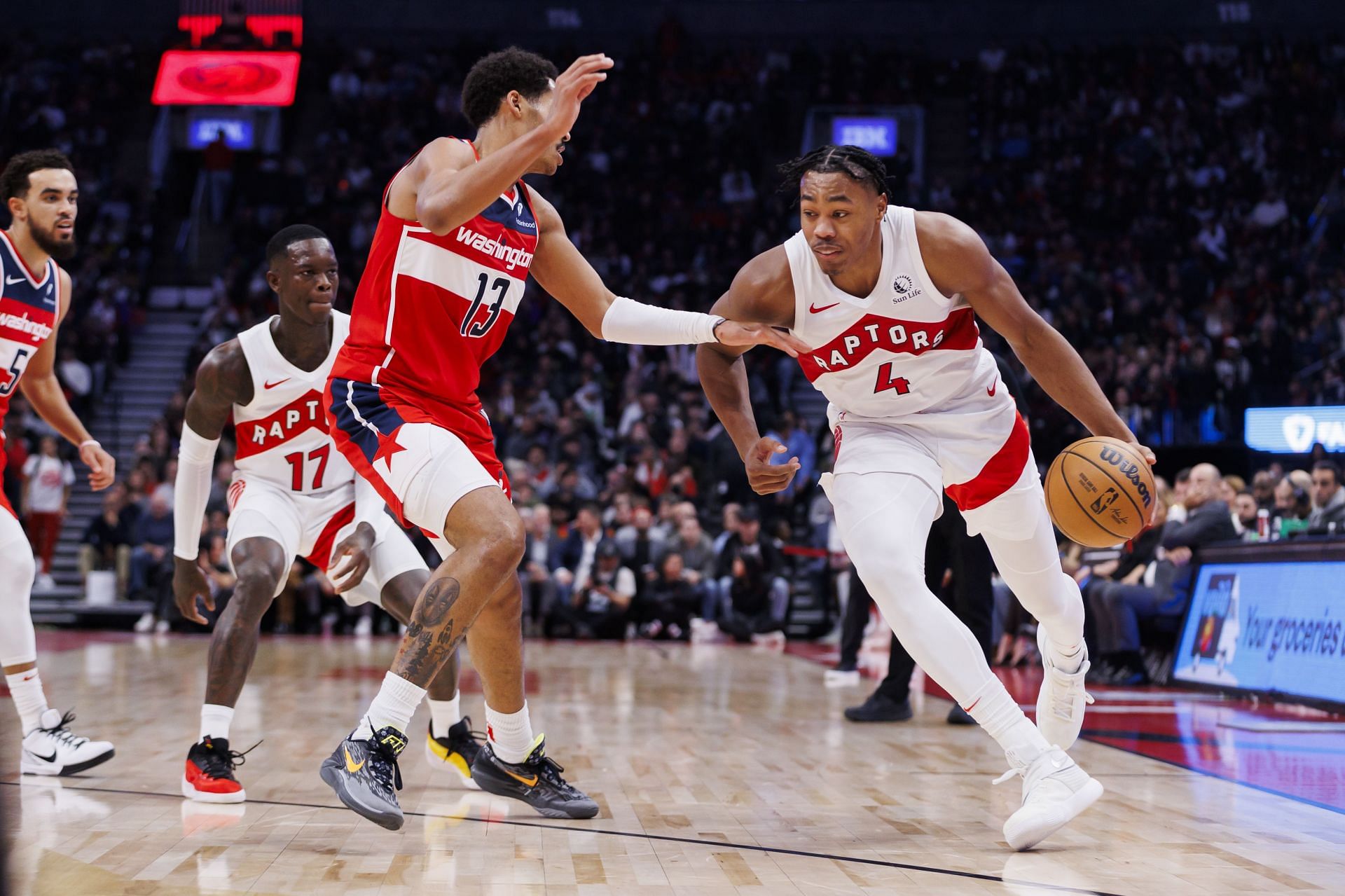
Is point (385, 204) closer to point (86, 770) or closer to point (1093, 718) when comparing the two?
point (86, 770)

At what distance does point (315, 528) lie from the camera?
5070 mm

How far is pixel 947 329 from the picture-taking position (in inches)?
162

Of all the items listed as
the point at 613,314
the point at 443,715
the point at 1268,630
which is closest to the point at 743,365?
the point at 613,314

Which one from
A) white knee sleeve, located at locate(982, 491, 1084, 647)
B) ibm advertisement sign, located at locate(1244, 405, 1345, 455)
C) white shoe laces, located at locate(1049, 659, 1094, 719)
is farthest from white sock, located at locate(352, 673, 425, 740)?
ibm advertisement sign, located at locate(1244, 405, 1345, 455)

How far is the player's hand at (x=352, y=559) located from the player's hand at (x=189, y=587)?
48 centimetres

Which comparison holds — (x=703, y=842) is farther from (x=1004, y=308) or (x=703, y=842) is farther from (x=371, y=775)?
(x=1004, y=308)

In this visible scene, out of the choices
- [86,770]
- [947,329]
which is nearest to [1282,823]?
[947,329]

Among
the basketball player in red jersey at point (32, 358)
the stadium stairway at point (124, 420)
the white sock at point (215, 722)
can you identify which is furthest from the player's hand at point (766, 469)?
Result: the stadium stairway at point (124, 420)

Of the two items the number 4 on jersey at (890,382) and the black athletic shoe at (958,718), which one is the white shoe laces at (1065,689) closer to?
the number 4 on jersey at (890,382)

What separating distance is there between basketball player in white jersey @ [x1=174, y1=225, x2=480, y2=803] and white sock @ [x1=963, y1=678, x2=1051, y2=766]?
1.89 meters

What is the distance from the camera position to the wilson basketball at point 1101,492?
13.3 feet

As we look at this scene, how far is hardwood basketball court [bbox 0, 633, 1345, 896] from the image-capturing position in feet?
10.8

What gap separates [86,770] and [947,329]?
3.60 metres

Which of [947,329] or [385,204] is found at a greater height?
[385,204]
